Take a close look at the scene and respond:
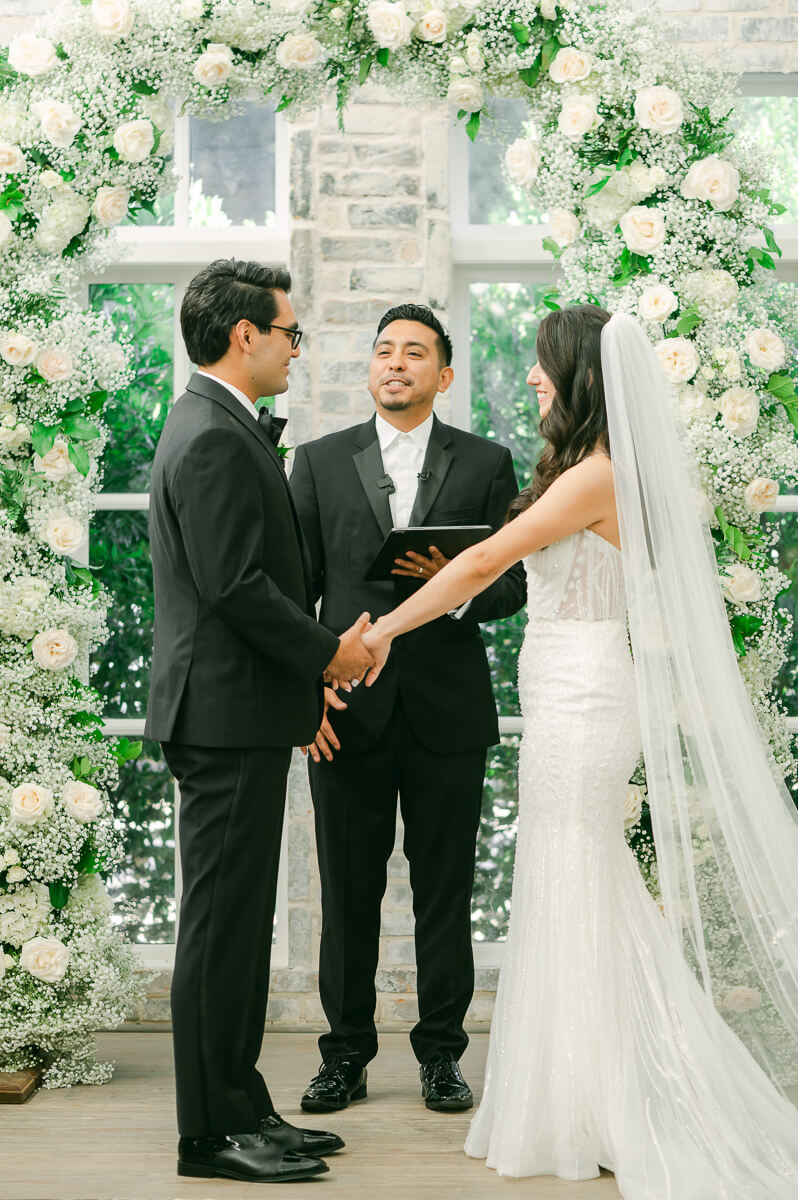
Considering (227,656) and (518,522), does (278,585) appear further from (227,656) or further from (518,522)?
(518,522)

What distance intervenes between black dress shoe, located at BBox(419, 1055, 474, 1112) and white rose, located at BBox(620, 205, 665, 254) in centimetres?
215

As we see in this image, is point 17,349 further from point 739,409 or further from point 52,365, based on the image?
point 739,409

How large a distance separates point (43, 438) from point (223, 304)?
2.82 ft

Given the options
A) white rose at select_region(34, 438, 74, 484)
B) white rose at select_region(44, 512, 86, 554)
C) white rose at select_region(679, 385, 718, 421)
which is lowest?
white rose at select_region(44, 512, 86, 554)

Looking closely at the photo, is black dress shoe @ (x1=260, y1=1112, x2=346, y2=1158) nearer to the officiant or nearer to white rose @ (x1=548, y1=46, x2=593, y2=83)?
the officiant

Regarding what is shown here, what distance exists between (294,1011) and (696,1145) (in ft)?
5.87

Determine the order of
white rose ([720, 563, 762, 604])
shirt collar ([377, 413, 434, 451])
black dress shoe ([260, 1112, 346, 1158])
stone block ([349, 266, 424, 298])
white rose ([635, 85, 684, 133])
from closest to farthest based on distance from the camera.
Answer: black dress shoe ([260, 1112, 346, 1158]) → white rose ([635, 85, 684, 133]) → white rose ([720, 563, 762, 604]) → shirt collar ([377, 413, 434, 451]) → stone block ([349, 266, 424, 298])

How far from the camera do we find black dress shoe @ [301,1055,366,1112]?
10.4ft

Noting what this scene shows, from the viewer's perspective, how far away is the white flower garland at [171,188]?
3.28 metres

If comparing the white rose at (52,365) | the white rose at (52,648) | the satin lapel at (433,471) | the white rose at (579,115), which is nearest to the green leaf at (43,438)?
the white rose at (52,365)

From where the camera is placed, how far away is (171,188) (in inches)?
138

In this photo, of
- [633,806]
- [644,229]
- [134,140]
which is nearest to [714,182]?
[644,229]

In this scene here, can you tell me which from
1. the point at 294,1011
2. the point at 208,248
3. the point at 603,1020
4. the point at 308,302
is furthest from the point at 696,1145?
the point at 208,248

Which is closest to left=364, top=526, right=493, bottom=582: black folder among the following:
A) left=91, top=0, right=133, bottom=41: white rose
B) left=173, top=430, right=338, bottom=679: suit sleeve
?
left=173, top=430, right=338, bottom=679: suit sleeve
